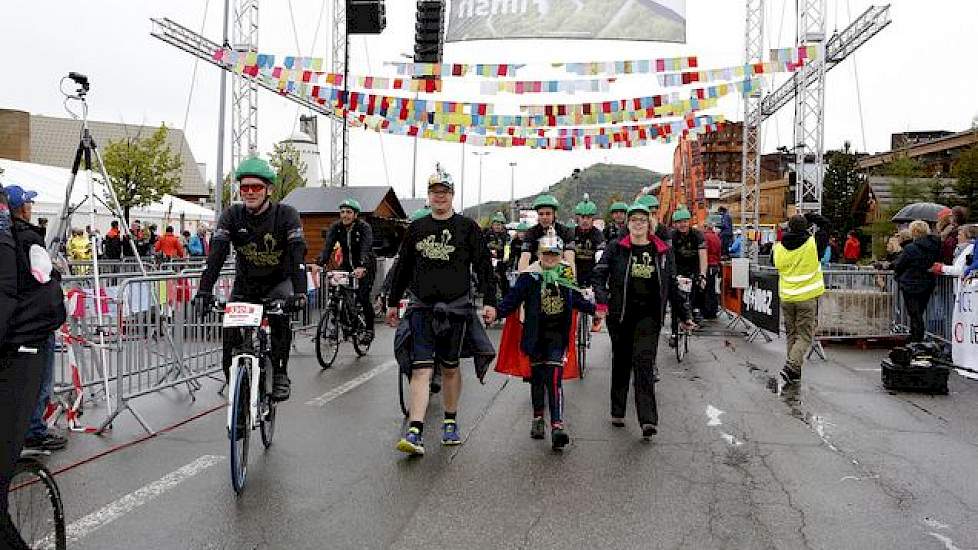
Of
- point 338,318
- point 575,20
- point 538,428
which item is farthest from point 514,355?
point 575,20

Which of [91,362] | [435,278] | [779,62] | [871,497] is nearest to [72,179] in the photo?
[91,362]

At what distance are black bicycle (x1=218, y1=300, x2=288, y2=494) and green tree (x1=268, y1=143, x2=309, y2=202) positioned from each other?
52312mm

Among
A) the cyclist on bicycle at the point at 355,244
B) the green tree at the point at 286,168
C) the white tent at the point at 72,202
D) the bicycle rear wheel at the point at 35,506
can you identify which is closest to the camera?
the bicycle rear wheel at the point at 35,506

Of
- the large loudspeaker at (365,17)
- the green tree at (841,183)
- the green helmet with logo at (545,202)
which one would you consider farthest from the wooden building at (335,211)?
the green tree at (841,183)

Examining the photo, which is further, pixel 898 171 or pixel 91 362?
pixel 898 171

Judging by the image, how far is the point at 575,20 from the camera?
2077 centimetres

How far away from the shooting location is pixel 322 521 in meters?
4.91

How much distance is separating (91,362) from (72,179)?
170 cm

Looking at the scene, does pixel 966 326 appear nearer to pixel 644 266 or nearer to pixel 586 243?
pixel 586 243

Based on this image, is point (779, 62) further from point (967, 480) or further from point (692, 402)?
point (967, 480)

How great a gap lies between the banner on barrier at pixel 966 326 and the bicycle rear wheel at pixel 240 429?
29.2 feet

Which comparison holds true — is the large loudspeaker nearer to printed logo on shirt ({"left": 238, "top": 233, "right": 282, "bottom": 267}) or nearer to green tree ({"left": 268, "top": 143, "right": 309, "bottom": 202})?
printed logo on shirt ({"left": 238, "top": 233, "right": 282, "bottom": 267})

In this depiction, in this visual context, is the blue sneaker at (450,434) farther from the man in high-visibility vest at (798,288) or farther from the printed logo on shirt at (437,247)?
the man in high-visibility vest at (798,288)

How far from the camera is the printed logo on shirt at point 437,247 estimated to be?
21.7 feet
